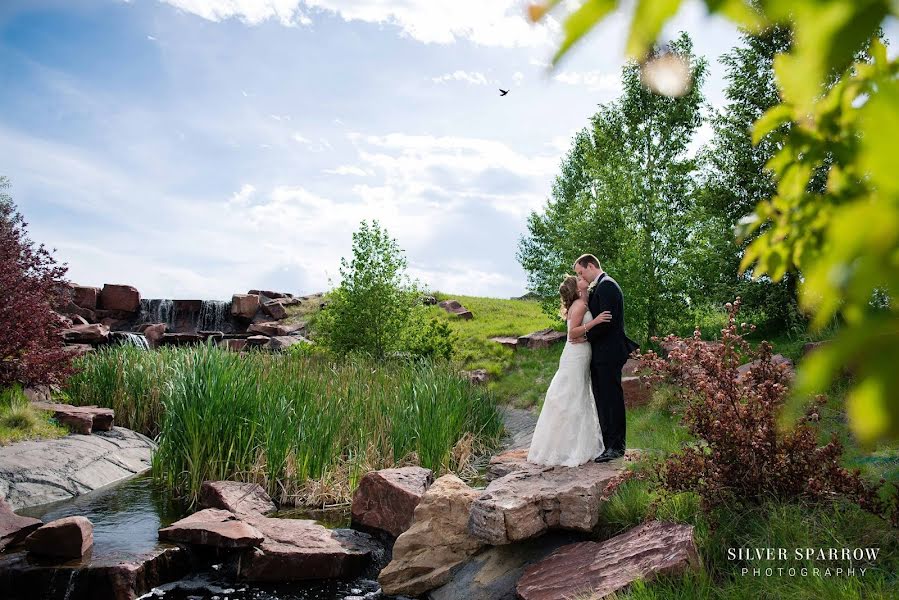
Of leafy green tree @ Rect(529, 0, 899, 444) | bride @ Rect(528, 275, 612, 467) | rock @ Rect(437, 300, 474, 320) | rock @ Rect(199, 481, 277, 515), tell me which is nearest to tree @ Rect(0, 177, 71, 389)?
rock @ Rect(199, 481, 277, 515)

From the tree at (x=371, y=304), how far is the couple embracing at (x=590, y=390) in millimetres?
9458

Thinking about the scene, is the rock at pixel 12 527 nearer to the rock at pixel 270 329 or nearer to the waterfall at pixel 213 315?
the rock at pixel 270 329

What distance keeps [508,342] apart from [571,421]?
513 inches

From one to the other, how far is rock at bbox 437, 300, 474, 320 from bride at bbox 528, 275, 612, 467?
18.6 meters

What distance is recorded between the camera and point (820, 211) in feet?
5.45

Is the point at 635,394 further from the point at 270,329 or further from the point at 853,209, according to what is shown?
the point at 270,329

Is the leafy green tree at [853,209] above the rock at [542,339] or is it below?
below

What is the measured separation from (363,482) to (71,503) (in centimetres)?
395

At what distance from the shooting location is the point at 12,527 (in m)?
7.05

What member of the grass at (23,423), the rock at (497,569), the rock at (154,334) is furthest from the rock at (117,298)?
the rock at (497,569)

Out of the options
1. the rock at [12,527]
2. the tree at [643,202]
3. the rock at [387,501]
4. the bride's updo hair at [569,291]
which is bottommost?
the rock at [12,527]

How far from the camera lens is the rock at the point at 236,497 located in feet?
25.1

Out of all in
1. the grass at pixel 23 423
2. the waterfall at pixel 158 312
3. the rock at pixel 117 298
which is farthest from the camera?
the waterfall at pixel 158 312

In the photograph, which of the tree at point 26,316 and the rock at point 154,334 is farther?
the rock at point 154,334
